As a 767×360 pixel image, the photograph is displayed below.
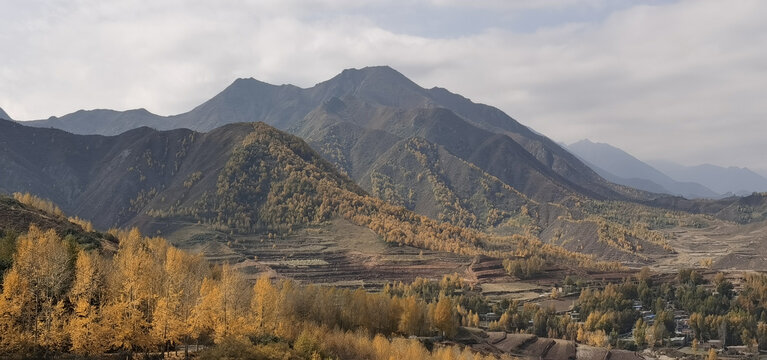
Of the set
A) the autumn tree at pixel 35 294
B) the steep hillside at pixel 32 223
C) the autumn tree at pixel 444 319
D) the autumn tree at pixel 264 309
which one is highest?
the steep hillside at pixel 32 223

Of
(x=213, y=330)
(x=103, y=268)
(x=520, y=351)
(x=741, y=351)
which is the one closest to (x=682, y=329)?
(x=741, y=351)

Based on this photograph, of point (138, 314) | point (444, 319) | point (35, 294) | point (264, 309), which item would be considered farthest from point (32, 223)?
point (444, 319)

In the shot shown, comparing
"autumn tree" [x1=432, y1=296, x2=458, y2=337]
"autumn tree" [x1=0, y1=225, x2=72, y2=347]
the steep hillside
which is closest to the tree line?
"autumn tree" [x1=0, y1=225, x2=72, y2=347]

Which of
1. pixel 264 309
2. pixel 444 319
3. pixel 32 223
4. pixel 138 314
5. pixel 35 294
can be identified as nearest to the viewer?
pixel 35 294

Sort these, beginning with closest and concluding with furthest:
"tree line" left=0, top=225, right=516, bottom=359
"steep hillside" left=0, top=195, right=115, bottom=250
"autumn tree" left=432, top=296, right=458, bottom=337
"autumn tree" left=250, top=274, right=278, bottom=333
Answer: "tree line" left=0, top=225, right=516, bottom=359, "autumn tree" left=250, top=274, right=278, bottom=333, "steep hillside" left=0, top=195, right=115, bottom=250, "autumn tree" left=432, top=296, right=458, bottom=337

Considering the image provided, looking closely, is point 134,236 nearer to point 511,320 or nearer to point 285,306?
point 285,306

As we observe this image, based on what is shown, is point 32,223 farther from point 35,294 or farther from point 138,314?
point 138,314

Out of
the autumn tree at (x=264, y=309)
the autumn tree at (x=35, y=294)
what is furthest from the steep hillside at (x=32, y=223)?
the autumn tree at (x=264, y=309)

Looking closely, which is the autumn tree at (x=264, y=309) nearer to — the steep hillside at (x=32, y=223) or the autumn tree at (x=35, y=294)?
the autumn tree at (x=35, y=294)

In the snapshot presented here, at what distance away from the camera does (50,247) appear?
90250 mm

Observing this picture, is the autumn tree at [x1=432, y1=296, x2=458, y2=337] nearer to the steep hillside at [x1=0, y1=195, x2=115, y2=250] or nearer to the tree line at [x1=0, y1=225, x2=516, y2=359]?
the tree line at [x1=0, y1=225, x2=516, y2=359]

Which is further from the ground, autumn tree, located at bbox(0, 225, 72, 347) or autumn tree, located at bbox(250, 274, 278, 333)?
autumn tree, located at bbox(0, 225, 72, 347)

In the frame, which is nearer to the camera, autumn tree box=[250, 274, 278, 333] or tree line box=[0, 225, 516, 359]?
tree line box=[0, 225, 516, 359]

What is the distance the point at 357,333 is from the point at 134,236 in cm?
6934
